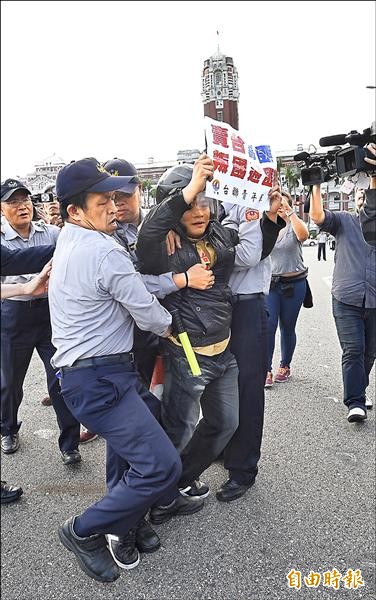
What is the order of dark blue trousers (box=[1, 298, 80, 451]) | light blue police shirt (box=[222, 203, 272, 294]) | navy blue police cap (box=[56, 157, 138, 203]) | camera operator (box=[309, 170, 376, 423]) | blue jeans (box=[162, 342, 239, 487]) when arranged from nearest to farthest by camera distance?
navy blue police cap (box=[56, 157, 138, 203]) < blue jeans (box=[162, 342, 239, 487]) < light blue police shirt (box=[222, 203, 272, 294]) < dark blue trousers (box=[1, 298, 80, 451]) < camera operator (box=[309, 170, 376, 423])

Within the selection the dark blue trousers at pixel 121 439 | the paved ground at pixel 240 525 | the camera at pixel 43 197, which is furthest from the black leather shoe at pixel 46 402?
the dark blue trousers at pixel 121 439

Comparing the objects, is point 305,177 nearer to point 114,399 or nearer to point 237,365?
point 237,365

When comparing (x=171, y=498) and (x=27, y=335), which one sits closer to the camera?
(x=171, y=498)

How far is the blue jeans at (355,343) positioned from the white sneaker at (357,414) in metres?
0.05

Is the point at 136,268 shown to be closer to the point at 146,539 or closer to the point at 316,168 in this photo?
the point at 316,168

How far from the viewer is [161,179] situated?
7.65 feet

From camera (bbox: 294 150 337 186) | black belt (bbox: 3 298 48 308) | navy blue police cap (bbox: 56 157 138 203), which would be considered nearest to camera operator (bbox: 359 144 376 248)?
camera (bbox: 294 150 337 186)

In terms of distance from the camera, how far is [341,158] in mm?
2160

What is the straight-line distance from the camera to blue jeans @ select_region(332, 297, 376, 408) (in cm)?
351

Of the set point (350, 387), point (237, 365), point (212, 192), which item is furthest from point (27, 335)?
point (350, 387)

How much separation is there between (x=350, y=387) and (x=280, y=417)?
0.62 metres

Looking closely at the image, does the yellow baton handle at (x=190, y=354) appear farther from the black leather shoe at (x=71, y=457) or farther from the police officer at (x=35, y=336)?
the black leather shoe at (x=71, y=457)

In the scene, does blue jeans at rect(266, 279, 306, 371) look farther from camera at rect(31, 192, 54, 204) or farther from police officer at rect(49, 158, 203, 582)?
police officer at rect(49, 158, 203, 582)

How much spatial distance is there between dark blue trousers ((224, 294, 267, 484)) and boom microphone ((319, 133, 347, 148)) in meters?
0.88
